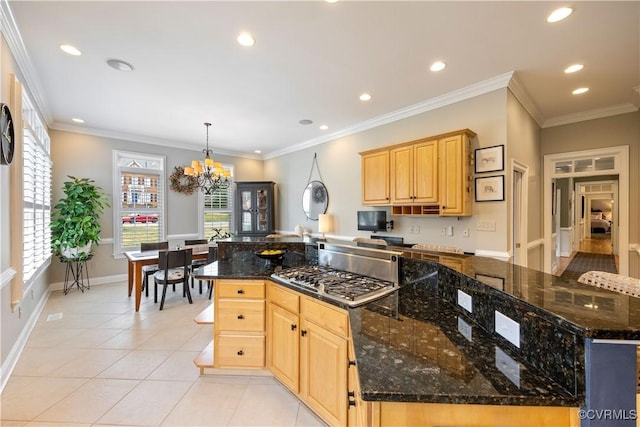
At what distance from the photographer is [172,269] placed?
4.04m

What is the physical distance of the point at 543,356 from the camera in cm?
84

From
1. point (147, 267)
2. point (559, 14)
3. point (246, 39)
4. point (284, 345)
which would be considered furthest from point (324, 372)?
point (147, 267)

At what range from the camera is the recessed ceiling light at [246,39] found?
236cm

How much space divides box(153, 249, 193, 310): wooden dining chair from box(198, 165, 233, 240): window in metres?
2.25

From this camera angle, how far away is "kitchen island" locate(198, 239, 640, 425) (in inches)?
28.2

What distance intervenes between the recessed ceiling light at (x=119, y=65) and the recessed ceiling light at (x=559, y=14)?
391cm

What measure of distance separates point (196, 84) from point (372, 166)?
8.65 feet

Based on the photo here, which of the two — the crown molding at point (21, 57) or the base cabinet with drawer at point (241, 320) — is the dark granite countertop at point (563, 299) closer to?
the base cabinet with drawer at point (241, 320)

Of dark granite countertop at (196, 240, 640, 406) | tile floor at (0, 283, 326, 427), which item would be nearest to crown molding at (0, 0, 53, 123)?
tile floor at (0, 283, 326, 427)

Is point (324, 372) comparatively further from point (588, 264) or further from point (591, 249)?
point (591, 249)

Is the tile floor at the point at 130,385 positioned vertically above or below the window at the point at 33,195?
below

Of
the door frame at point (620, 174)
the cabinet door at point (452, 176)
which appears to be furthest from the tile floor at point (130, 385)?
the door frame at point (620, 174)

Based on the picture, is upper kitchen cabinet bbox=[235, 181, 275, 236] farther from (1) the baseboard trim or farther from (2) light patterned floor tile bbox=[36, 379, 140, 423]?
(2) light patterned floor tile bbox=[36, 379, 140, 423]

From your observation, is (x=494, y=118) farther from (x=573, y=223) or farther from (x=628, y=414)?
(x=573, y=223)
